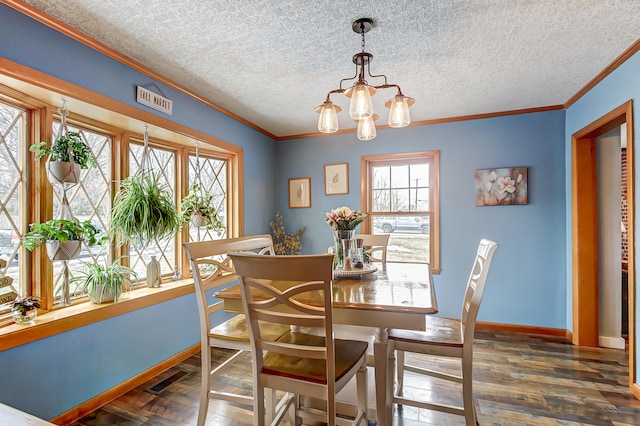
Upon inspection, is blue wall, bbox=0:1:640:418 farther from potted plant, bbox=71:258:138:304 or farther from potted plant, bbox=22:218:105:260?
potted plant, bbox=22:218:105:260

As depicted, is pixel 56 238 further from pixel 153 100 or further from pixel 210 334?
pixel 153 100

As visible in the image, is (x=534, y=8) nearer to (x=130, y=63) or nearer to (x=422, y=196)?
(x=422, y=196)

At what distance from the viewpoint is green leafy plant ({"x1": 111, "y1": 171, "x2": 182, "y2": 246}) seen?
227 cm

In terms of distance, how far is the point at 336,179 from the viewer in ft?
13.1

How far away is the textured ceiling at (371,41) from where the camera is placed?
1.65 m

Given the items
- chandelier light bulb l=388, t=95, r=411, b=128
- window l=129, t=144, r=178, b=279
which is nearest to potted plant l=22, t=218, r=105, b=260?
window l=129, t=144, r=178, b=279

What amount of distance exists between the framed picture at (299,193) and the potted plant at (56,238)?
102 inches

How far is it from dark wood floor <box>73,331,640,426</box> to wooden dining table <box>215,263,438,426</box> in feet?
1.77

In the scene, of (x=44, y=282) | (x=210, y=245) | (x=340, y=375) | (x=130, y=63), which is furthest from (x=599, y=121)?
(x=44, y=282)

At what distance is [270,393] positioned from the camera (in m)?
1.75

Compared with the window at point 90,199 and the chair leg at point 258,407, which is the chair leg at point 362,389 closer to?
the chair leg at point 258,407

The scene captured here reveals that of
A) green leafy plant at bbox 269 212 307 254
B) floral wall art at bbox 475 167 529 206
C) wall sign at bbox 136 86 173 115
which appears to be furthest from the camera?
green leafy plant at bbox 269 212 307 254

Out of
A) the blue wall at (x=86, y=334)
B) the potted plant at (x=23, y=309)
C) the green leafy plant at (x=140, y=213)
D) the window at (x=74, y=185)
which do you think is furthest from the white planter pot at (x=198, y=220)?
the potted plant at (x=23, y=309)

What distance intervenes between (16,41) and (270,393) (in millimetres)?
2313
